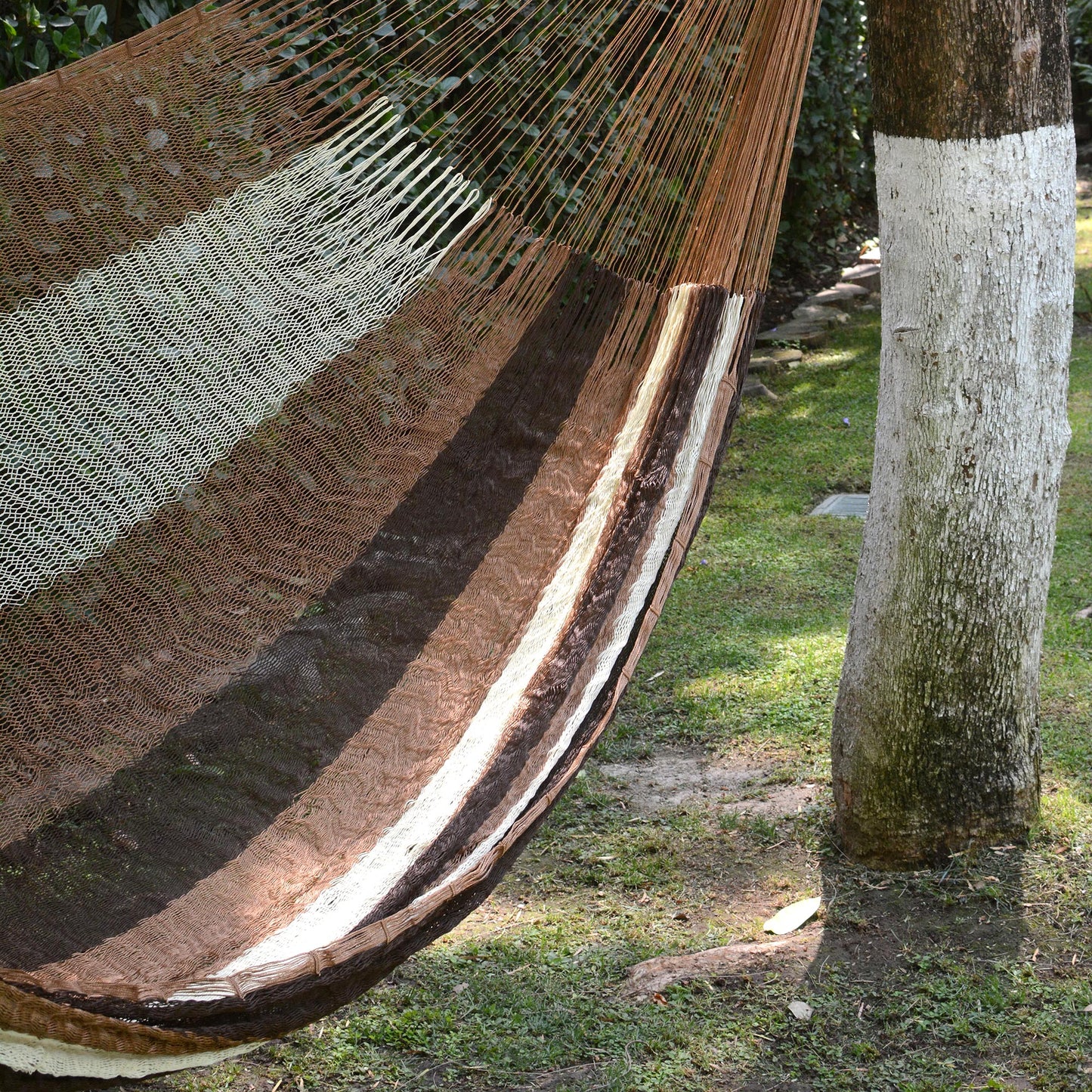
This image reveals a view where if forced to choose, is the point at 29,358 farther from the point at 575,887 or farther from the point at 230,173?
the point at 575,887

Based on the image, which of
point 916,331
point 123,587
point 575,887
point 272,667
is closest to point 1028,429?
point 916,331

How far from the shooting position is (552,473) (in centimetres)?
217

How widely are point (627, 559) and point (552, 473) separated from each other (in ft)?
1.22

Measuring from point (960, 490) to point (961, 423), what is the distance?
0.34 ft

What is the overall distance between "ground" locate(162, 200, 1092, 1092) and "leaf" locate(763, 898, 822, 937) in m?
0.02

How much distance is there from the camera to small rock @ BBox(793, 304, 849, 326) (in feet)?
18.3

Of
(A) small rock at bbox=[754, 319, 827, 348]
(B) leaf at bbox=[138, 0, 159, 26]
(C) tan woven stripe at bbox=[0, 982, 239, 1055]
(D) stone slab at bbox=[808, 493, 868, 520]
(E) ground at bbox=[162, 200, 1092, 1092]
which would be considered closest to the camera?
(C) tan woven stripe at bbox=[0, 982, 239, 1055]

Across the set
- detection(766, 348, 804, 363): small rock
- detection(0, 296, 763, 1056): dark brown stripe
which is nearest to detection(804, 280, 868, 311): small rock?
detection(766, 348, 804, 363): small rock

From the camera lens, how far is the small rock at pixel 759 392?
4.83 m

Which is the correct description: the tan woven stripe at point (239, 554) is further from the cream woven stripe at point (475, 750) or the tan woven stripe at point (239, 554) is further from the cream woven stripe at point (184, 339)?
the cream woven stripe at point (475, 750)

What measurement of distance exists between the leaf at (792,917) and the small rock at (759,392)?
3024 mm

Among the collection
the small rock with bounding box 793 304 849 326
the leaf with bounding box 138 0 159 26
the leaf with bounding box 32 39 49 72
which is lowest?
the small rock with bounding box 793 304 849 326

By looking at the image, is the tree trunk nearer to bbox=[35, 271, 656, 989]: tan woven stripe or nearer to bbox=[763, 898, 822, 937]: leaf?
bbox=[763, 898, 822, 937]: leaf

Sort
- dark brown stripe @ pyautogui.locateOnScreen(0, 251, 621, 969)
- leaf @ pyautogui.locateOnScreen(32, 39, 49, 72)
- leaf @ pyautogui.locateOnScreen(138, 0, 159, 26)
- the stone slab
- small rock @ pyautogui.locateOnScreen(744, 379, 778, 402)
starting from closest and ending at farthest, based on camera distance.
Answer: dark brown stripe @ pyautogui.locateOnScreen(0, 251, 621, 969)
leaf @ pyautogui.locateOnScreen(32, 39, 49, 72)
leaf @ pyautogui.locateOnScreen(138, 0, 159, 26)
the stone slab
small rock @ pyautogui.locateOnScreen(744, 379, 778, 402)
